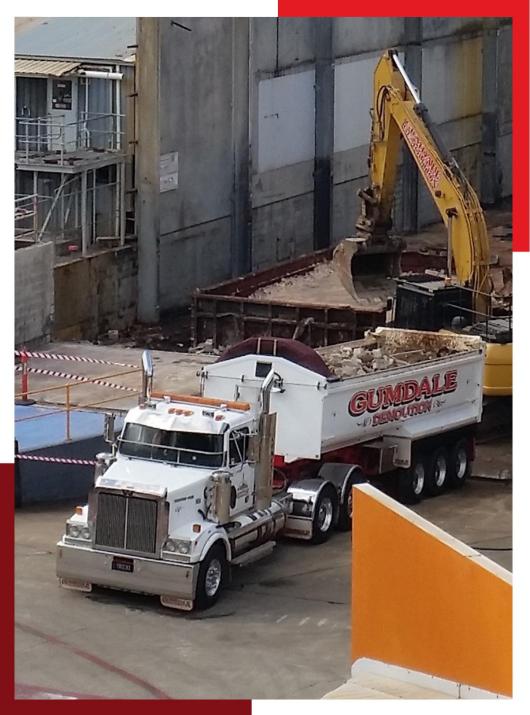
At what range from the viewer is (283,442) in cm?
1991

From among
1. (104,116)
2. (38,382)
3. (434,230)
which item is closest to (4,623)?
(38,382)

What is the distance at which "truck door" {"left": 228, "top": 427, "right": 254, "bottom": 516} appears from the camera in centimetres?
1775

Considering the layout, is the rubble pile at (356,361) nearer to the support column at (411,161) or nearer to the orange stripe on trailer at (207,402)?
the orange stripe on trailer at (207,402)

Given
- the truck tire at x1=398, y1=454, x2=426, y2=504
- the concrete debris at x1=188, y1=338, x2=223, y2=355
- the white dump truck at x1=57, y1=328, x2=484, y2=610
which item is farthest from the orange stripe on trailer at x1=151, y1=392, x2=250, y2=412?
the concrete debris at x1=188, y1=338, x2=223, y2=355

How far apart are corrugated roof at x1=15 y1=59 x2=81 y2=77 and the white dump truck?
11.5 metres

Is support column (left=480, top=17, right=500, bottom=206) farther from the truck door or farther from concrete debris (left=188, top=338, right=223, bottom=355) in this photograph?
the truck door

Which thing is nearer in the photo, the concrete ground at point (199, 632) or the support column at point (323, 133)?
the concrete ground at point (199, 632)

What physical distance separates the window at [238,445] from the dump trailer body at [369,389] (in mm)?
1862

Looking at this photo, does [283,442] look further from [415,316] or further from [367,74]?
[367,74]

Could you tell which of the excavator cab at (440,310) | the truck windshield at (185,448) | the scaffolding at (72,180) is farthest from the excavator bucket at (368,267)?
the truck windshield at (185,448)

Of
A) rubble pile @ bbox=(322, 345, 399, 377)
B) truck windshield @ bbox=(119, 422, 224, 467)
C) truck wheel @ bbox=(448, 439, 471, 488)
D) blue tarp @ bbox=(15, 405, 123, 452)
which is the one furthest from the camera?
truck wheel @ bbox=(448, 439, 471, 488)

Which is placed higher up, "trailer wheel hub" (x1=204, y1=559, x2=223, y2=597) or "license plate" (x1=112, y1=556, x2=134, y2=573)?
"license plate" (x1=112, y1=556, x2=134, y2=573)

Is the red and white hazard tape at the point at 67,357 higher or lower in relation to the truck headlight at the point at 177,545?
higher

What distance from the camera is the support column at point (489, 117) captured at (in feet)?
140
